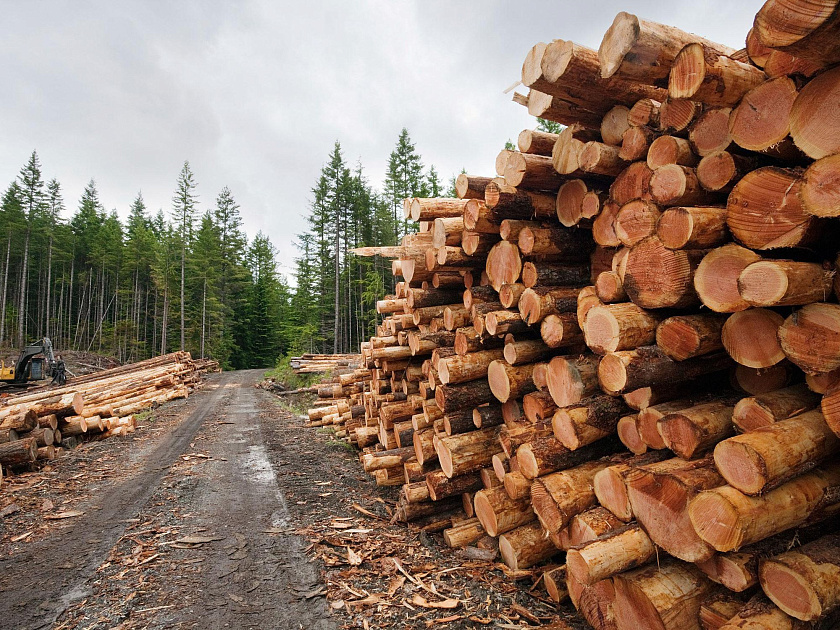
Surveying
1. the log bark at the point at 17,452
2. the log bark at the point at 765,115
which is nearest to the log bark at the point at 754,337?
the log bark at the point at 765,115

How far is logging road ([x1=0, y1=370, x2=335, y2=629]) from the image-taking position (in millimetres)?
3266

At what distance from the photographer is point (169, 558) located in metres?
4.09

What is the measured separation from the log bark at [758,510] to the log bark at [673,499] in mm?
101

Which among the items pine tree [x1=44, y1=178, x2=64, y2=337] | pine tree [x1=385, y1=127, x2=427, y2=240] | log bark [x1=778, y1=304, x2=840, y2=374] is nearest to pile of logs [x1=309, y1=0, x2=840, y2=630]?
log bark [x1=778, y1=304, x2=840, y2=374]

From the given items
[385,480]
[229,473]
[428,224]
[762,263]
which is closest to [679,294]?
[762,263]

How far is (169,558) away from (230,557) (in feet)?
1.91

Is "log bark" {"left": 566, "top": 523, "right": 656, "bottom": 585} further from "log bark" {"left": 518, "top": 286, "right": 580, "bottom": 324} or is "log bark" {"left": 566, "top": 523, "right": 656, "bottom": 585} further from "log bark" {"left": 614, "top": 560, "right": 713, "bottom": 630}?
"log bark" {"left": 518, "top": 286, "right": 580, "bottom": 324}

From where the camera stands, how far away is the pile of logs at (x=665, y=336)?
2.02 metres

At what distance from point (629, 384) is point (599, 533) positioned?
3.40ft

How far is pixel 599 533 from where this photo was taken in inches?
112

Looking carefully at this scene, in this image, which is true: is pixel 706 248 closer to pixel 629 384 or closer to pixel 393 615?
pixel 629 384

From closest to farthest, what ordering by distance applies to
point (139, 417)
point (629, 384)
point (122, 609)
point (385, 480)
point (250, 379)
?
point (629, 384)
point (122, 609)
point (385, 480)
point (139, 417)
point (250, 379)

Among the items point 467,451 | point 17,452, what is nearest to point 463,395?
point 467,451

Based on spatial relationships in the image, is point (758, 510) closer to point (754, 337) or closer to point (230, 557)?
point (754, 337)
